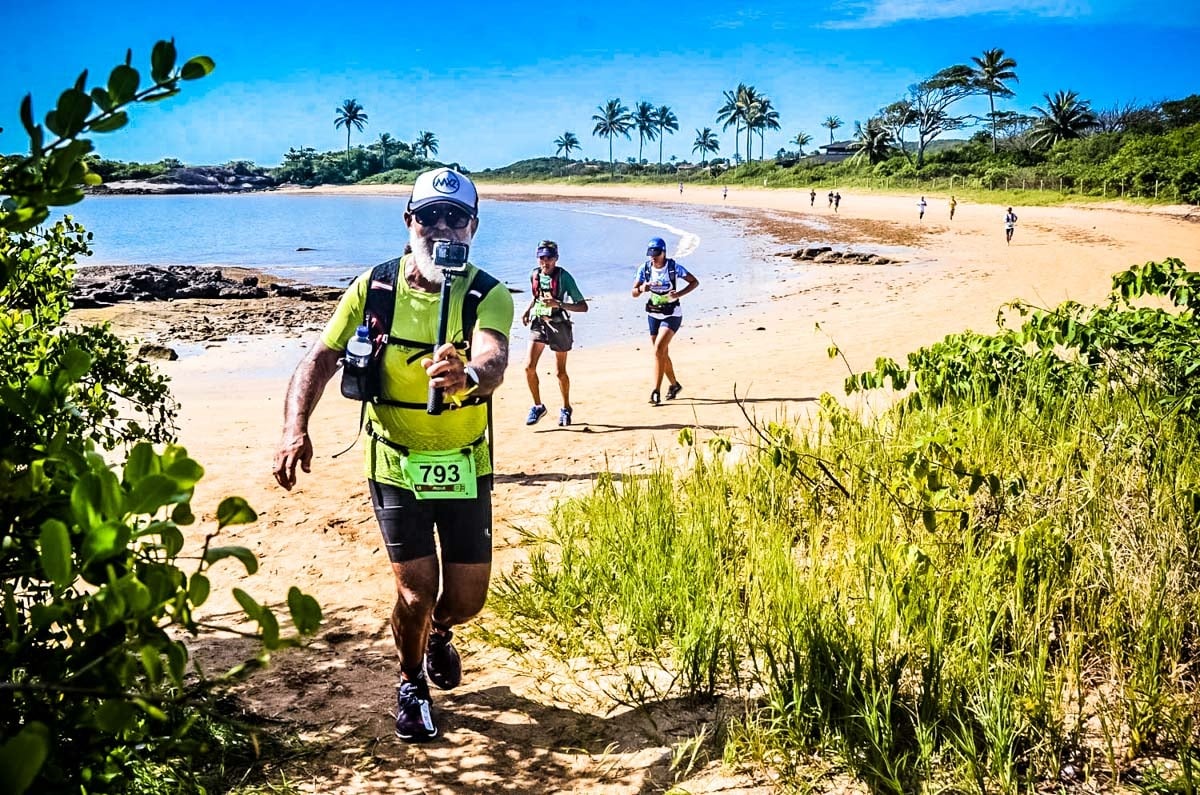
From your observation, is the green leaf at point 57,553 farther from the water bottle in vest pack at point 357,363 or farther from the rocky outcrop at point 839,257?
the rocky outcrop at point 839,257

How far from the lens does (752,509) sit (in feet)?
15.7

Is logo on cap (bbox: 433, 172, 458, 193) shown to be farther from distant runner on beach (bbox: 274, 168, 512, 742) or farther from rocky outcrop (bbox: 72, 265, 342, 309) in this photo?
rocky outcrop (bbox: 72, 265, 342, 309)

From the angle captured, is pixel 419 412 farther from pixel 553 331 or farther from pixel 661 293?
pixel 661 293

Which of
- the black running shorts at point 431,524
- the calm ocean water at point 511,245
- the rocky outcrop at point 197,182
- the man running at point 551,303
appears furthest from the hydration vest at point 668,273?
the rocky outcrop at point 197,182

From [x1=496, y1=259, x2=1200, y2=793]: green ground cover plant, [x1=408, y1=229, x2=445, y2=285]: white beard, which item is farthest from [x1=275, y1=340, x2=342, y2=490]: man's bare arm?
[x1=496, y1=259, x2=1200, y2=793]: green ground cover plant

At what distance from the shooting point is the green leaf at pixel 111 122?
142 cm

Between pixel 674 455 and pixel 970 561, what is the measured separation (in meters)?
4.08

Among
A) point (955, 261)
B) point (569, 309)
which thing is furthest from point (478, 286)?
point (955, 261)

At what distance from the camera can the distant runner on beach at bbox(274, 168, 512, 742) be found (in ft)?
11.7

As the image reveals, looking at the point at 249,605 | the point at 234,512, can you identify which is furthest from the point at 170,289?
the point at 249,605

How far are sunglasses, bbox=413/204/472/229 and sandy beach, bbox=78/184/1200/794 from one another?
1.59 m

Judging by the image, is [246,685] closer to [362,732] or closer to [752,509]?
[362,732]

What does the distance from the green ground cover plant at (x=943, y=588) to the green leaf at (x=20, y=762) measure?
254 centimetres

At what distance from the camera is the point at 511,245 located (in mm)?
42406
